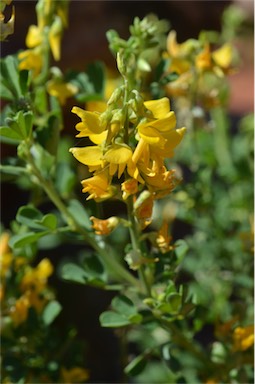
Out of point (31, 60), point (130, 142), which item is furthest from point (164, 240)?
point (31, 60)

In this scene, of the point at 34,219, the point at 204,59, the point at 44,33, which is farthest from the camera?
the point at 204,59

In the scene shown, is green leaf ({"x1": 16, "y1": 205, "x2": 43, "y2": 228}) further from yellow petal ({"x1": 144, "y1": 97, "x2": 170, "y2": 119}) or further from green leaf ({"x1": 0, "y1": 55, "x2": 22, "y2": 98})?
yellow petal ({"x1": 144, "y1": 97, "x2": 170, "y2": 119})

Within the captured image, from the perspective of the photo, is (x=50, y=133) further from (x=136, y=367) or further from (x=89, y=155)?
(x=136, y=367)

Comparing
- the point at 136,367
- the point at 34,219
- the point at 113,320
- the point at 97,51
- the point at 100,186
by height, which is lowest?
the point at 97,51

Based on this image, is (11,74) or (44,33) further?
(44,33)

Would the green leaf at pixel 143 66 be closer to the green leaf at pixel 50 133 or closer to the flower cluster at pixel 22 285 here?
the green leaf at pixel 50 133

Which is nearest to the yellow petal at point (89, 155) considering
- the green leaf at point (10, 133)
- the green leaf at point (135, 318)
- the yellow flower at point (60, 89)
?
the green leaf at point (10, 133)

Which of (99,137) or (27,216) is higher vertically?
(99,137)
